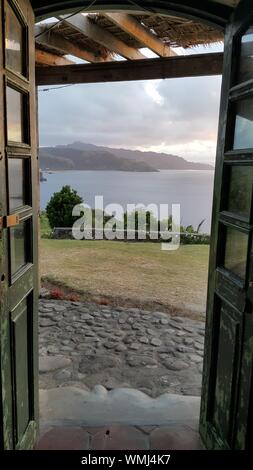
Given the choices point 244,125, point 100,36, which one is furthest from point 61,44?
point 244,125

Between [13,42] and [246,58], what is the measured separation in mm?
1152

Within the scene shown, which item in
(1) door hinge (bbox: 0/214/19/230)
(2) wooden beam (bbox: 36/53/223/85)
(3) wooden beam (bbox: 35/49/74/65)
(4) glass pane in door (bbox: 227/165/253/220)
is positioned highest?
(3) wooden beam (bbox: 35/49/74/65)

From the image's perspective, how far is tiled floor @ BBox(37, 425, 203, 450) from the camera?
6.85ft

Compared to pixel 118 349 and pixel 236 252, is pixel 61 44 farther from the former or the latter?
pixel 118 349

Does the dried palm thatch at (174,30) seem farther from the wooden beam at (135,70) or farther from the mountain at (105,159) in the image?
the mountain at (105,159)

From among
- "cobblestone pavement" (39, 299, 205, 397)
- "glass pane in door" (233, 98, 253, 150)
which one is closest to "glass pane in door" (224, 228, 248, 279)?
"glass pane in door" (233, 98, 253, 150)

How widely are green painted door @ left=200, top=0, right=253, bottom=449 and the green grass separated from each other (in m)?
2.83

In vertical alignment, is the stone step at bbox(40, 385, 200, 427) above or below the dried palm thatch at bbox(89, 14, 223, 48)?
below

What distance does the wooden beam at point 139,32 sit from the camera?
114 inches

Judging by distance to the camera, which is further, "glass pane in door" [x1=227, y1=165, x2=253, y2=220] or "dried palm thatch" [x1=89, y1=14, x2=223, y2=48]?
"dried palm thatch" [x1=89, y1=14, x2=223, y2=48]

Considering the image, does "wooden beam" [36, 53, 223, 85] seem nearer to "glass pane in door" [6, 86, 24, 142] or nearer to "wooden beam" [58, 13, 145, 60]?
"wooden beam" [58, 13, 145, 60]

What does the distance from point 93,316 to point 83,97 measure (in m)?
12.6
